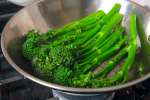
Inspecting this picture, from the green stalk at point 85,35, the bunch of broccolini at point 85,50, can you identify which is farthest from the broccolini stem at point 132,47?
the green stalk at point 85,35

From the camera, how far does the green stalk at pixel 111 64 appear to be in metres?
0.77

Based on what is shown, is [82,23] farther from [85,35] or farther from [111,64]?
[111,64]

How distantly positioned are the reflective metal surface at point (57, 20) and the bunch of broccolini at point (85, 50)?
0.03 m

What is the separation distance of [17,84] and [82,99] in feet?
0.66

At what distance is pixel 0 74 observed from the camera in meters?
0.81

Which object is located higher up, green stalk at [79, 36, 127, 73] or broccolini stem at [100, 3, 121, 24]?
broccolini stem at [100, 3, 121, 24]

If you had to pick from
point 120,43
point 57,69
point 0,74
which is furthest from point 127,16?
point 0,74

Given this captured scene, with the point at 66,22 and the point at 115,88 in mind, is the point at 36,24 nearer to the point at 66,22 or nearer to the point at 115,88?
the point at 66,22

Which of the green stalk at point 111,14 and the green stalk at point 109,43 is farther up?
the green stalk at point 111,14

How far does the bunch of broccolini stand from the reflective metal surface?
0.03 m

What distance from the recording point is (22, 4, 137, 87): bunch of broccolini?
72 centimetres

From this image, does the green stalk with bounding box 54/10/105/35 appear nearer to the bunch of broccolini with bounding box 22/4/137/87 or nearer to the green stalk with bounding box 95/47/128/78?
the bunch of broccolini with bounding box 22/4/137/87

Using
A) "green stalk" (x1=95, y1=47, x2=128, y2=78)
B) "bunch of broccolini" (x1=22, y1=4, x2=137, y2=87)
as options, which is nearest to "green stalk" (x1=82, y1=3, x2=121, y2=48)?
"bunch of broccolini" (x1=22, y1=4, x2=137, y2=87)

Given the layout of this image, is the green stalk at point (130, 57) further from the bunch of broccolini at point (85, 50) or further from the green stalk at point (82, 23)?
the green stalk at point (82, 23)
